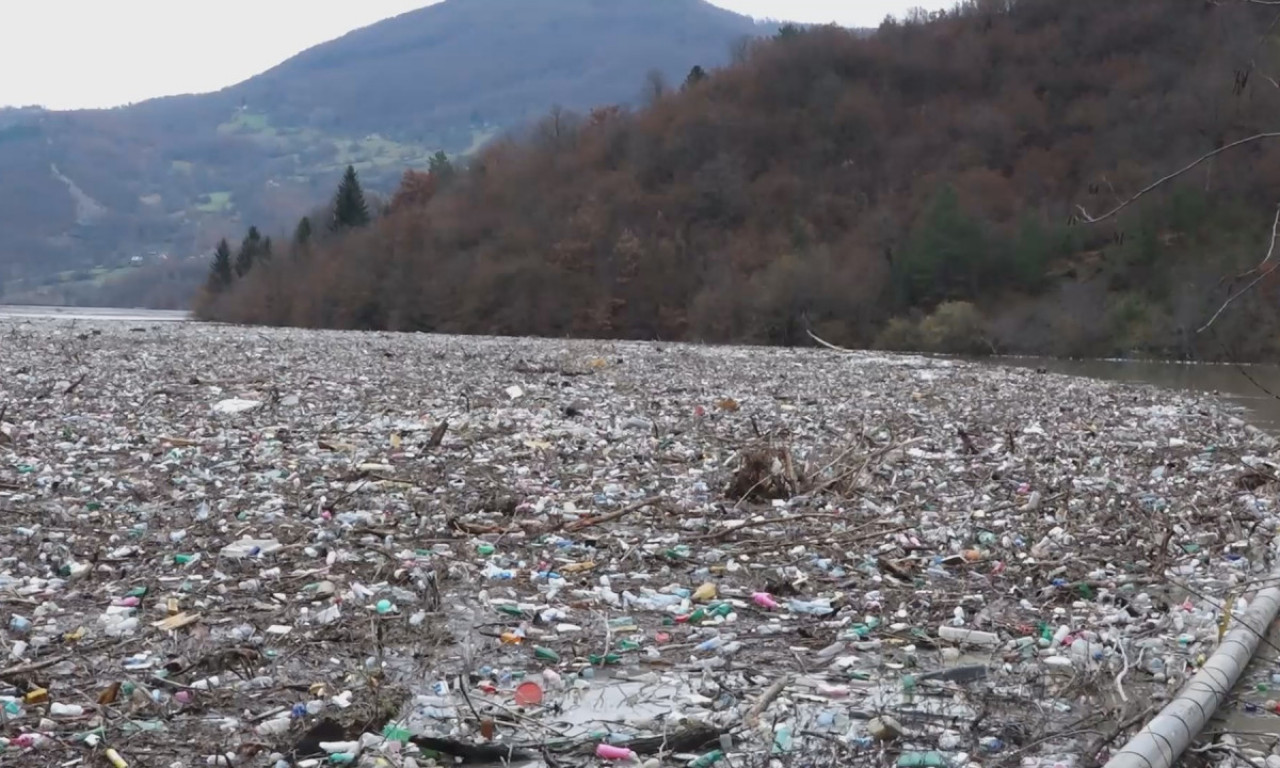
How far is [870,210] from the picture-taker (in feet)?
216

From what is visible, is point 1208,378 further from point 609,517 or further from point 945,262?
point 609,517

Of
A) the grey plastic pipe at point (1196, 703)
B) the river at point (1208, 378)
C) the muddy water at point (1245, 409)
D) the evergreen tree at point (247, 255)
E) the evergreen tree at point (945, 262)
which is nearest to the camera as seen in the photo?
the grey plastic pipe at point (1196, 703)

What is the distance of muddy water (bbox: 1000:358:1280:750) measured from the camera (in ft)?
13.8

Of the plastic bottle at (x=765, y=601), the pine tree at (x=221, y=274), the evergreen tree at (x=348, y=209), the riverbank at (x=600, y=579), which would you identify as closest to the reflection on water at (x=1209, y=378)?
the riverbank at (x=600, y=579)

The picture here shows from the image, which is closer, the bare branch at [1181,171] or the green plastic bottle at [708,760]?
the bare branch at [1181,171]

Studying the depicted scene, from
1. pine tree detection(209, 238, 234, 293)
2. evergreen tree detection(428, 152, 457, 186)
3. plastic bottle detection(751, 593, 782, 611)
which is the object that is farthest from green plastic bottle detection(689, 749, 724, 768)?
pine tree detection(209, 238, 234, 293)

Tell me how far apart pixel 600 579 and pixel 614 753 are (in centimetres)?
239

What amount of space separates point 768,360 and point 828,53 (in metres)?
58.0

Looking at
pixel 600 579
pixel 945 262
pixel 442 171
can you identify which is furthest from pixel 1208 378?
pixel 442 171

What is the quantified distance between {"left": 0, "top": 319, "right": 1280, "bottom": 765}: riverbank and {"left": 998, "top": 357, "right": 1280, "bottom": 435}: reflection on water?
20.6 feet

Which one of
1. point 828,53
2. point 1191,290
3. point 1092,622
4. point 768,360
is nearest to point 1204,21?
point 828,53

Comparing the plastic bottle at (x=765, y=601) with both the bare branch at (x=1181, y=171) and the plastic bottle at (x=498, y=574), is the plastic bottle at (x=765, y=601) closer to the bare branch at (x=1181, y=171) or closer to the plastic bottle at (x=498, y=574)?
the plastic bottle at (x=498, y=574)

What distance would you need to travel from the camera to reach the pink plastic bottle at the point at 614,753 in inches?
155

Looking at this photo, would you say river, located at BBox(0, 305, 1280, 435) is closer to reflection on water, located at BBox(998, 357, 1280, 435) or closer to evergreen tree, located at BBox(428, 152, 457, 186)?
reflection on water, located at BBox(998, 357, 1280, 435)
